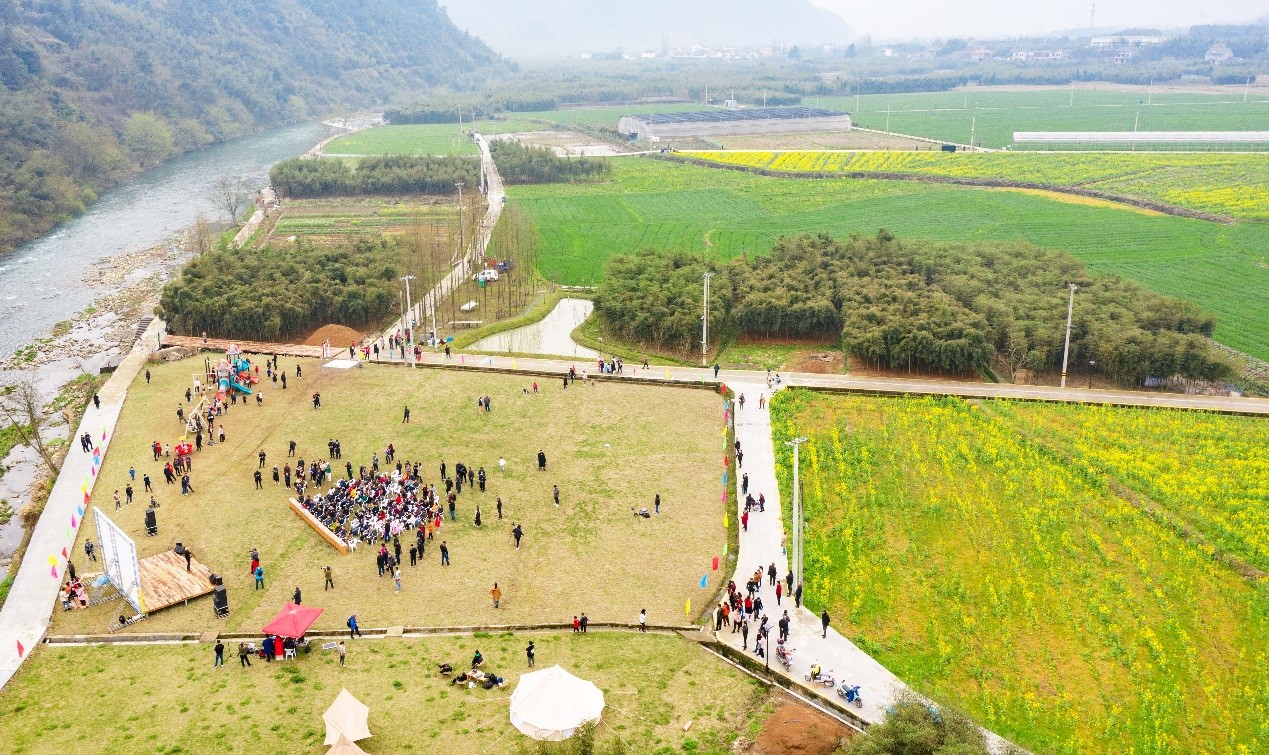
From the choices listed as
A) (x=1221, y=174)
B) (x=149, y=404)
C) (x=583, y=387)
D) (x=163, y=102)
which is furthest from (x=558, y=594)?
(x=163, y=102)

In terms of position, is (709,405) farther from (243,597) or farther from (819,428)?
(243,597)

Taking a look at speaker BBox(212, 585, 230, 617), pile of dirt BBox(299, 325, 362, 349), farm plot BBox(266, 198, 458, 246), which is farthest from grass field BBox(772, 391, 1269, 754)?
farm plot BBox(266, 198, 458, 246)

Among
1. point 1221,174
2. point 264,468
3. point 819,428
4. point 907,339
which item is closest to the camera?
point 264,468

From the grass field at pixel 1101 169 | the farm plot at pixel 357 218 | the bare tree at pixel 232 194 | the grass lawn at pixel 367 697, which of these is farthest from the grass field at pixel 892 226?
the grass lawn at pixel 367 697

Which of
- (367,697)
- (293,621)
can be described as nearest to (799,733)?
(367,697)

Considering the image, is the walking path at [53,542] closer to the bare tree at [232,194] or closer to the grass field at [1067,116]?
the bare tree at [232,194]

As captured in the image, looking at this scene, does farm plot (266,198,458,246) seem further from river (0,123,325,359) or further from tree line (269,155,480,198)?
river (0,123,325,359)

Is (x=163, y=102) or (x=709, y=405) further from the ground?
(x=163, y=102)
